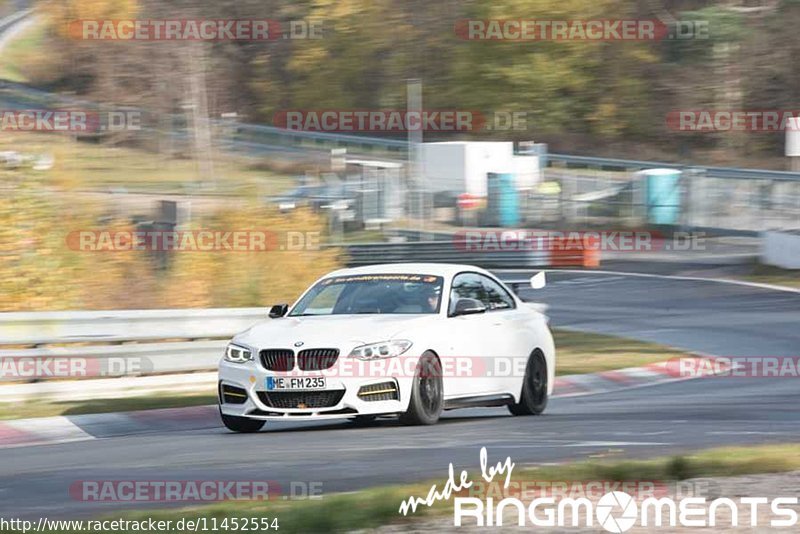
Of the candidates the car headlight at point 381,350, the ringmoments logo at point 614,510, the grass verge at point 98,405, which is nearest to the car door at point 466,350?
the car headlight at point 381,350

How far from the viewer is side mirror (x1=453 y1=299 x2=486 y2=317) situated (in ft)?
42.9

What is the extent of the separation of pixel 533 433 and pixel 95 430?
4013mm

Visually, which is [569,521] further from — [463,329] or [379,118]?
[379,118]

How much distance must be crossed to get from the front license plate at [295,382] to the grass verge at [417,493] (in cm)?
269

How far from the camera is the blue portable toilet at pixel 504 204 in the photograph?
43.2 meters

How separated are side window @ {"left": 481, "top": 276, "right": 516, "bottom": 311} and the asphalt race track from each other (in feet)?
3.35

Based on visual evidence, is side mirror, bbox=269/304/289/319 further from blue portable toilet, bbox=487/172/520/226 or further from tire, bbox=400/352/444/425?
blue portable toilet, bbox=487/172/520/226

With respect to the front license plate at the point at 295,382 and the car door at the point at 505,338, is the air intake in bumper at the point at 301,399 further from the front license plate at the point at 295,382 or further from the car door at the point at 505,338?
the car door at the point at 505,338

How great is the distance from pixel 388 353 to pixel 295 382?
767 millimetres

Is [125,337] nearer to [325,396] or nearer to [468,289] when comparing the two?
[468,289]

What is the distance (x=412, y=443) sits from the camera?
36.5 ft

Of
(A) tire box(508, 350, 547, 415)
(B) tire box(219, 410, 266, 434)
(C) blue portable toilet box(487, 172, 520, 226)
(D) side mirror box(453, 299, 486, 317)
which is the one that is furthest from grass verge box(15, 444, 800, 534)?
(C) blue portable toilet box(487, 172, 520, 226)

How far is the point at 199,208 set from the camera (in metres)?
26.1

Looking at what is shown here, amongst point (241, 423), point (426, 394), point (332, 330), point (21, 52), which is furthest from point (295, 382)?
point (21, 52)
